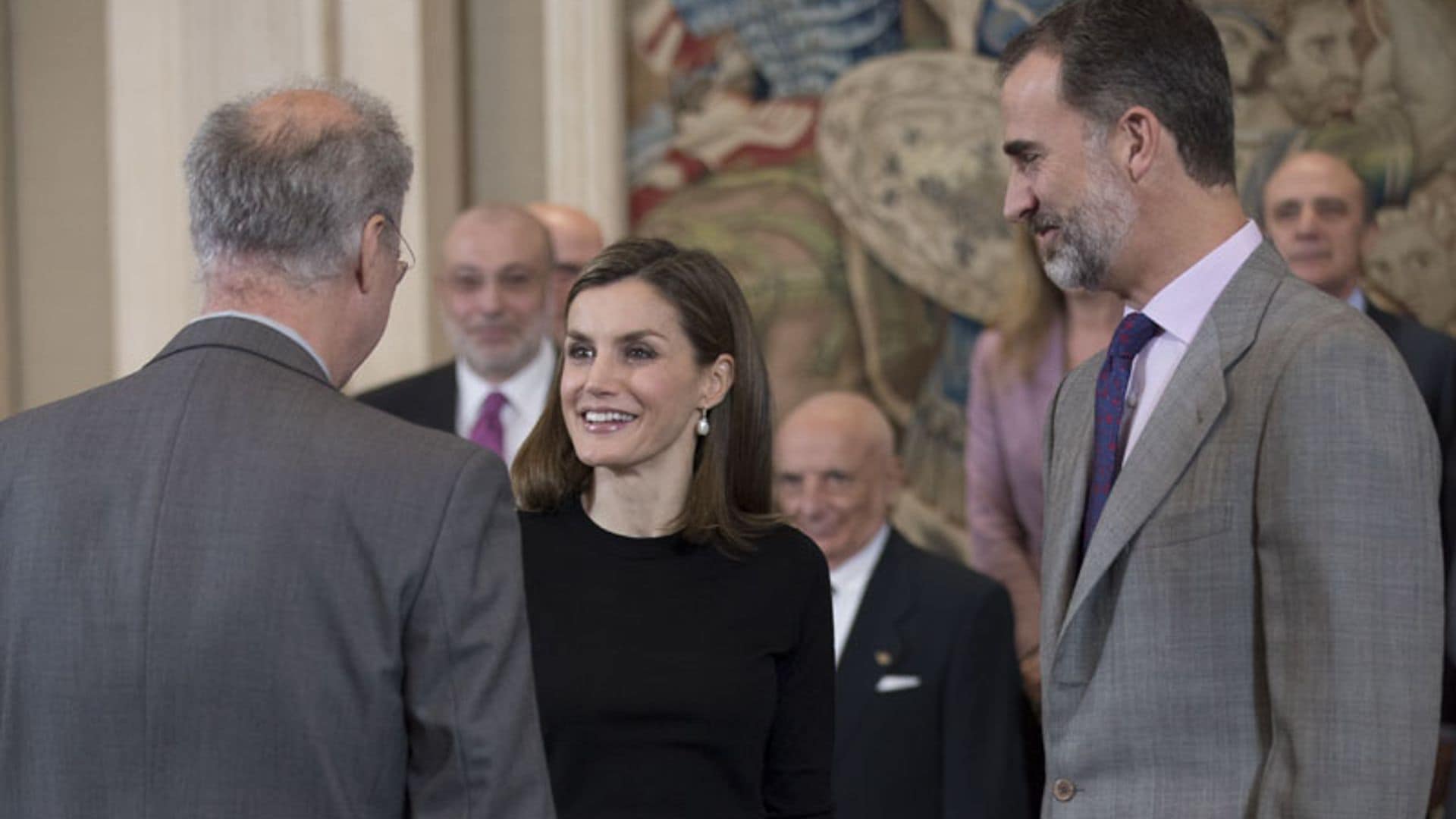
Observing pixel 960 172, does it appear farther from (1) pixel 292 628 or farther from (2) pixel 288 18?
(1) pixel 292 628

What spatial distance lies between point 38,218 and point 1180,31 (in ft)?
13.4

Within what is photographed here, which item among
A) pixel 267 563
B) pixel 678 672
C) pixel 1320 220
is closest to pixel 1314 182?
pixel 1320 220

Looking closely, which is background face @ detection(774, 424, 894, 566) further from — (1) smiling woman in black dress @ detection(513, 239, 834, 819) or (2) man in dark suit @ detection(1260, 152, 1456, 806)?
(1) smiling woman in black dress @ detection(513, 239, 834, 819)

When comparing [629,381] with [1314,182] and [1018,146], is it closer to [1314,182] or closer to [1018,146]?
[1018,146]

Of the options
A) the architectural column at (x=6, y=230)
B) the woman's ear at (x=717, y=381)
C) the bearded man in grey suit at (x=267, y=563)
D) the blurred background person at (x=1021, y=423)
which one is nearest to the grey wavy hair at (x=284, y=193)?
the bearded man in grey suit at (x=267, y=563)

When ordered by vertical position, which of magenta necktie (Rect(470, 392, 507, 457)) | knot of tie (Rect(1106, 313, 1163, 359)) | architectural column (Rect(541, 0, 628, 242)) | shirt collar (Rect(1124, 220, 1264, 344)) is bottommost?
magenta necktie (Rect(470, 392, 507, 457))

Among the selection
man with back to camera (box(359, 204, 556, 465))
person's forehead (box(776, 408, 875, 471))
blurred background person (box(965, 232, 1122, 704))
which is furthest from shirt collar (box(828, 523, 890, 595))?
man with back to camera (box(359, 204, 556, 465))

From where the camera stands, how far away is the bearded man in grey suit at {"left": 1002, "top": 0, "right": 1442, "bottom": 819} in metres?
2.46

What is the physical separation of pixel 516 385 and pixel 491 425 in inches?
5.1

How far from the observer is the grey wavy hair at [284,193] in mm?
2334

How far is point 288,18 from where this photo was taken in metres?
6.27

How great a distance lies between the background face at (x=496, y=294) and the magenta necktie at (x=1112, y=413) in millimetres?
2798

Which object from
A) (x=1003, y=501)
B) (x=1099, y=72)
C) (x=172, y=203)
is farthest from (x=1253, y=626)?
(x=172, y=203)

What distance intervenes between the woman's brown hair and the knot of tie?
0.78m
